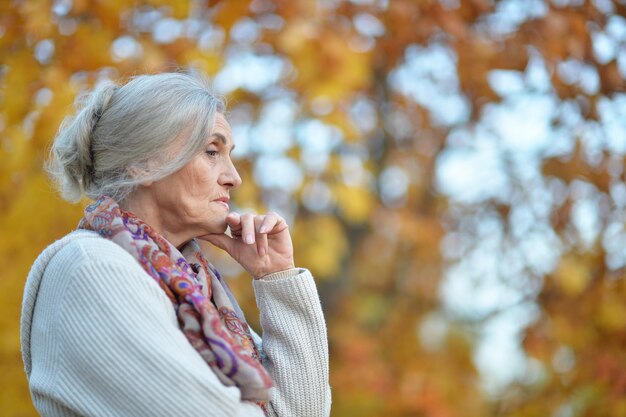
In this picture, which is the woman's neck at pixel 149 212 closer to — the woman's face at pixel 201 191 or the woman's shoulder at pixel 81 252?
the woman's face at pixel 201 191

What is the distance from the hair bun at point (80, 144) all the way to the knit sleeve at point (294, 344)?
18.4 inches

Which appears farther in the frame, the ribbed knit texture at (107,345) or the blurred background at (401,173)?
the blurred background at (401,173)

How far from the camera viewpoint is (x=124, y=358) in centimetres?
169

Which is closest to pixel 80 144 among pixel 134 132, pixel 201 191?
pixel 134 132

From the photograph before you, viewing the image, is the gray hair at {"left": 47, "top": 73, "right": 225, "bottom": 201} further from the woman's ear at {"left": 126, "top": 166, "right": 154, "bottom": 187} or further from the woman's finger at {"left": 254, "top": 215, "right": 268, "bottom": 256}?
the woman's finger at {"left": 254, "top": 215, "right": 268, "bottom": 256}

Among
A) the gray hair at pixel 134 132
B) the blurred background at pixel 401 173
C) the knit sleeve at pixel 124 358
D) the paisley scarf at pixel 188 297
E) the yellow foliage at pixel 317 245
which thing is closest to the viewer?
the knit sleeve at pixel 124 358

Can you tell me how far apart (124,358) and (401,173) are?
5.80 m

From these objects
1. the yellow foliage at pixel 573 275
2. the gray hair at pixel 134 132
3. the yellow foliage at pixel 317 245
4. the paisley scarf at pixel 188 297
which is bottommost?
the yellow foliage at pixel 573 275

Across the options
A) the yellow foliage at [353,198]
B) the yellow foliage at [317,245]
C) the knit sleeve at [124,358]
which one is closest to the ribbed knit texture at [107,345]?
the knit sleeve at [124,358]

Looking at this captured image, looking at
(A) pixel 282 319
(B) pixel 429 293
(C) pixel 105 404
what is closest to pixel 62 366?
(C) pixel 105 404

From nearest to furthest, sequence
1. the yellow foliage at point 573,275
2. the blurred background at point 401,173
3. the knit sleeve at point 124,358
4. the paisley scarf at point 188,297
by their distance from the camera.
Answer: the knit sleeve at point 124,358 → the paisley scarf at point 188,297 → the blurred background at point 401,173 → the yellow foliage at point 573,275

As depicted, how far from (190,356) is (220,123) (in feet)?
1.92

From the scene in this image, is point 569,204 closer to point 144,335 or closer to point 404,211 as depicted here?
point 404,211

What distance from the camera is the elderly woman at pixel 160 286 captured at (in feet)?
5.58
